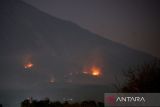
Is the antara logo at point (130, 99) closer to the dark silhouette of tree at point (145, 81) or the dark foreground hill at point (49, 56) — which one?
the dark silhouette of tree at point (145, 81)

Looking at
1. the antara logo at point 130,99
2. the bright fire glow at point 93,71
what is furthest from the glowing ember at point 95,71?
the antara logo at point 130,99

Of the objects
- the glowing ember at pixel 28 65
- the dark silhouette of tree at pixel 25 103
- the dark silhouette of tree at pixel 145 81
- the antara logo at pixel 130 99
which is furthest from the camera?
the glowing ember at pixel 28 65

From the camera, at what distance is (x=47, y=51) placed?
327 inches

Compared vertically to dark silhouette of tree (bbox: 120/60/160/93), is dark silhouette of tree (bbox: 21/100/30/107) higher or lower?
lower

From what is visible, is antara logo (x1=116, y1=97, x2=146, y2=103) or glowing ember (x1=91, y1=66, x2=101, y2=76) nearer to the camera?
antara logo (x1=116, y1=97, x2=146, y2=103)

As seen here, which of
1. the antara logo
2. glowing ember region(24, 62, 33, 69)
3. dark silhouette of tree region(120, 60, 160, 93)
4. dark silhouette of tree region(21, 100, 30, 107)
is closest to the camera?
the antara logo

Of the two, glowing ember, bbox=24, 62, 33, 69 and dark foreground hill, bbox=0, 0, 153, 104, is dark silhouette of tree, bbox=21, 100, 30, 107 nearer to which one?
dark foreground hill, bbox=0, 0, 153, 104

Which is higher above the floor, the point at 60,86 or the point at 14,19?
the point at 14,19

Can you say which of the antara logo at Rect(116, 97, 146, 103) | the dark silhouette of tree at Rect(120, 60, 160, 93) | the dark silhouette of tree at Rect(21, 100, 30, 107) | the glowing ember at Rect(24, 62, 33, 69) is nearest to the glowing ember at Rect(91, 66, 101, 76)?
the dark silhouette of tree at Rect(120, 60, 160, 93)

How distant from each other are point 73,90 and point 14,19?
95.3 inches

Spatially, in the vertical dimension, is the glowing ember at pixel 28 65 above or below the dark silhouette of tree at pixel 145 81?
above

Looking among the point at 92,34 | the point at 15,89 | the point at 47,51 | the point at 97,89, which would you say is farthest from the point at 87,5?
the point at 15,89

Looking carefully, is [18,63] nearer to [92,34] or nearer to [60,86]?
[60,86]

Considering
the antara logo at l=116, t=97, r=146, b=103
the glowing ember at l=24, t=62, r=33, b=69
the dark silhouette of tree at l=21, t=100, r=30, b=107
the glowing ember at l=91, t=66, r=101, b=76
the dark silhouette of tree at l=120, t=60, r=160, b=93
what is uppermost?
the glowing ember at l=24, t=62, r=33, b=69
